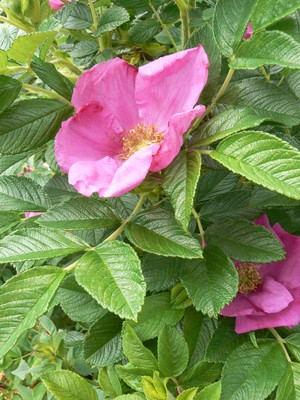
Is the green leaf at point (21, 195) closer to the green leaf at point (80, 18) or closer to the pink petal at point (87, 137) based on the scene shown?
the pink petal at point (87, 137)

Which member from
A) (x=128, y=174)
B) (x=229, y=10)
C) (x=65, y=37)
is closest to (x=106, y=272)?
(x=128, y=174)

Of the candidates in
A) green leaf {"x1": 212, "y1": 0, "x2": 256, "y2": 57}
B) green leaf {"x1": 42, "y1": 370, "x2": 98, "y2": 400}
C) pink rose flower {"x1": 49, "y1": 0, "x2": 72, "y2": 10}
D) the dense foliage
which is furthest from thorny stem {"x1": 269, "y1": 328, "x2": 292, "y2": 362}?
pink rose flower {"x1": 49, "y1": 0, "x2": 72, "y2": 10}

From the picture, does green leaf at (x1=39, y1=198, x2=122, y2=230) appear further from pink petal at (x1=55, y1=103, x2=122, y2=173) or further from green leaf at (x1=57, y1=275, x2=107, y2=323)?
green leaf at (x1=57, y1=275, x2=107, y2=323)

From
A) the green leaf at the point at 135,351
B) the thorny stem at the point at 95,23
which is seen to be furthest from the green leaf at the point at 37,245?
the thorny stem at the point at 95,23

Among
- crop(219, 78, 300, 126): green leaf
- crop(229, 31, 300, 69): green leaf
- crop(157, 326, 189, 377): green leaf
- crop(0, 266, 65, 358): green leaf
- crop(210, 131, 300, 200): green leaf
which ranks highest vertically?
crop(229, 31, 300, 69): green leaf

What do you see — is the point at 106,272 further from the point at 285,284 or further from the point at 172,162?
the point at 285,284

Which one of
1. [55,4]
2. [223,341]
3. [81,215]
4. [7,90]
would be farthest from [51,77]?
[223,341]

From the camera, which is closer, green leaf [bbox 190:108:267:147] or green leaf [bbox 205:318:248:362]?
green leaf [bbox 190:108:267:147]
